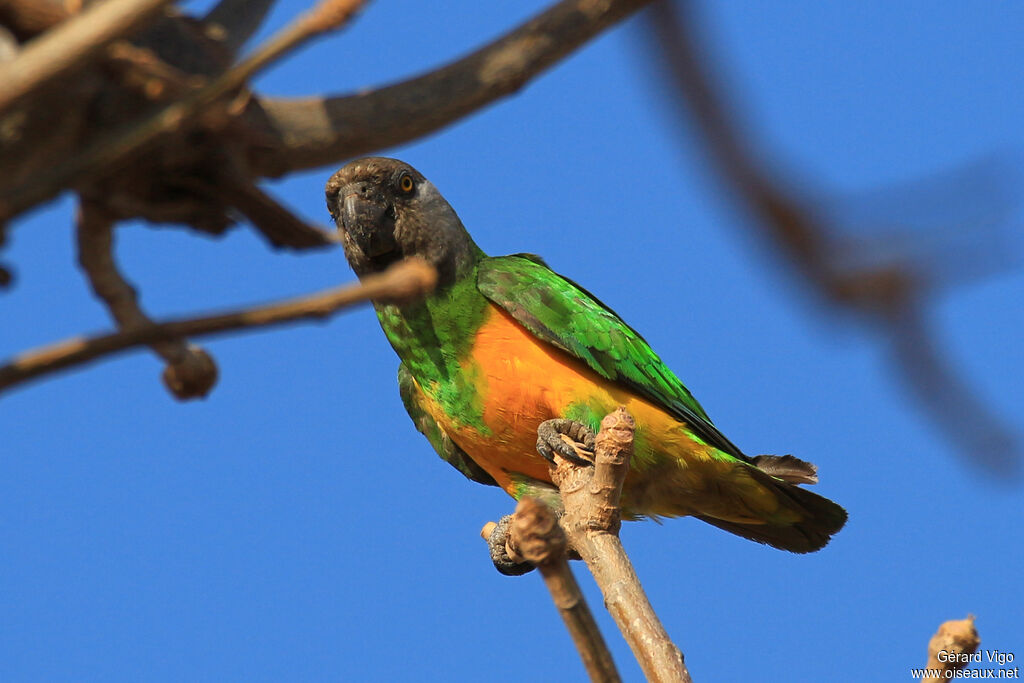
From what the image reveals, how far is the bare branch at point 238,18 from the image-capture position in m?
2.54

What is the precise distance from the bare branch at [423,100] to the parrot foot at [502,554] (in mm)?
3726

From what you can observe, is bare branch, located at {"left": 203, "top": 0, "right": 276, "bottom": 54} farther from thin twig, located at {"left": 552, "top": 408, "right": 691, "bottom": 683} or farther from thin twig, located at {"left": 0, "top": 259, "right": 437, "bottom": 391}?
thin twig, located at {"left": 552, "top": 408, "right": 691, "bottom": 683}

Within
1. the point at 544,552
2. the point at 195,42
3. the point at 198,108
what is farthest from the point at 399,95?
the point at 544,552

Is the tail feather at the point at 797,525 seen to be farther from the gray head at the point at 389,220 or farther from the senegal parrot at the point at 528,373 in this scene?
the gray head at the point at 389,220

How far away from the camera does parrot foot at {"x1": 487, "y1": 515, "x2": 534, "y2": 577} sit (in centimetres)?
576

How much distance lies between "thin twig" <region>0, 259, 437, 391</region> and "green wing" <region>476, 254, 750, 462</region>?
4492mm

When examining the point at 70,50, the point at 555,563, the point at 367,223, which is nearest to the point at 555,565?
the point at 555,563

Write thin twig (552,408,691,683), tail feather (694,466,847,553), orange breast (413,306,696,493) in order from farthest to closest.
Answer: tail feather (694,466,847,553)
orange breast (413,306,696,493)
thin twig (552,408,691,683)

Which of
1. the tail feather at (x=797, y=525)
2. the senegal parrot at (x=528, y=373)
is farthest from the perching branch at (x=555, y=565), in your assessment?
the tail feather at (x=797, y=525)

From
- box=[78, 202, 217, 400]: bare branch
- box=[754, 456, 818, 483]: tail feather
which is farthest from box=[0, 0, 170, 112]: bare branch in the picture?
box=[754, 456, 818, 483]: tail feather

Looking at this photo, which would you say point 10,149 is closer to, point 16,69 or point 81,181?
point 81,181

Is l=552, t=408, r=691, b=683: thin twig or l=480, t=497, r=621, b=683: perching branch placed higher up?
l=552, t=408, r=691, b=683: thin twig

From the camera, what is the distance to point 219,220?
234 cm

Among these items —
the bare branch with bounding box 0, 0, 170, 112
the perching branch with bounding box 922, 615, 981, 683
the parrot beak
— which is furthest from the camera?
the parrot beak
